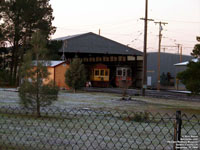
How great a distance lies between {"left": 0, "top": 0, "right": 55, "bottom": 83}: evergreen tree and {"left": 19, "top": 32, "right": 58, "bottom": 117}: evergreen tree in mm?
32969

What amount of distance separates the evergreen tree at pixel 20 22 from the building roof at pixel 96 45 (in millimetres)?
8907

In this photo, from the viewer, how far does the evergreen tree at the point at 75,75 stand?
35.2 metres

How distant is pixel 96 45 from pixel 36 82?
46.4 metres

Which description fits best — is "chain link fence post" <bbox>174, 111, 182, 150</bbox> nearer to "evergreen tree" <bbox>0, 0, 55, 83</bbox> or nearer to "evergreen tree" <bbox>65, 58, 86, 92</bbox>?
"evergreen tree" <bbox>65, 58, 86, 92</bbox>

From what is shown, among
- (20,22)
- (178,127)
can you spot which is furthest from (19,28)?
(178,127)

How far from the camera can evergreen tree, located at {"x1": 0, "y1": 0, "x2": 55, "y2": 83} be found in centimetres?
4734

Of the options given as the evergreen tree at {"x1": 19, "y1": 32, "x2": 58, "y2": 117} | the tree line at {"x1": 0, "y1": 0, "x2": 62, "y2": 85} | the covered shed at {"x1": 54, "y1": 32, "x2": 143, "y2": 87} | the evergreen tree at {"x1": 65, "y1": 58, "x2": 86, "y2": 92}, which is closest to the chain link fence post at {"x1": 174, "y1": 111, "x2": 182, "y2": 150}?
the evergreen tree at {"x1": 19, "y1": 32, "x2": 58, "y2": 117}

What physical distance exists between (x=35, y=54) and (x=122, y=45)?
155ft

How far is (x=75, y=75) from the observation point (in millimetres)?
35438

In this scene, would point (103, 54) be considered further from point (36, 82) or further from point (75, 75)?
point (36, 82)

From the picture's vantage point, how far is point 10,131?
32.0ft

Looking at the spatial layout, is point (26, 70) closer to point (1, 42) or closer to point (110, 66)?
point (1, 42)

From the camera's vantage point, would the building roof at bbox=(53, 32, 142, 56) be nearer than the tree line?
No

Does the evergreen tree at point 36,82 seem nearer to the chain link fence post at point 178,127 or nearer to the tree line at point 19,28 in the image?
the chain link fence post at point 178,127
